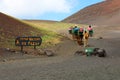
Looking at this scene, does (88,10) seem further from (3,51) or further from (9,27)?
(3,51)

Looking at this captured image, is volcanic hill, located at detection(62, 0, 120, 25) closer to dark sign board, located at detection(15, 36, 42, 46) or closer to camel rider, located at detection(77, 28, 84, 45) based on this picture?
camel rider, located at detection(77, 28, 84, 45)

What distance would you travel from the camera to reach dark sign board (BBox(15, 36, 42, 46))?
27688mm

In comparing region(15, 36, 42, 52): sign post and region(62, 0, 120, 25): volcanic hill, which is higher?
region(62, 0, 120, 25): volcanic hill

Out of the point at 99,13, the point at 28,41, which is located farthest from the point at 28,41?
the point at 99,13

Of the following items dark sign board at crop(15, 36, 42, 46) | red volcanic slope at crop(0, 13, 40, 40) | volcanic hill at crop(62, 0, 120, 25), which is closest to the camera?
dark sign board at crop(15, 36, 42, 46)

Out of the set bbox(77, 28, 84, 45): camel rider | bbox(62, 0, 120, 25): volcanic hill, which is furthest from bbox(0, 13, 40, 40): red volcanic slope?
bbox(62, 0, 120, 25): volcanic hill

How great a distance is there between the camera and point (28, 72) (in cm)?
1688

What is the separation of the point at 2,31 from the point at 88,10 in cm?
8199

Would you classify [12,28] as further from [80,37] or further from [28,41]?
[80,37]

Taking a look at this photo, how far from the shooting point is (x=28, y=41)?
28156mm

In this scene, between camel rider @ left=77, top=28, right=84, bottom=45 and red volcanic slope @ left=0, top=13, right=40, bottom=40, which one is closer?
camel rider @ left=77, top=28, right=84, bottom=45

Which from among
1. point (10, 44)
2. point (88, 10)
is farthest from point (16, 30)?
point (88, 10)

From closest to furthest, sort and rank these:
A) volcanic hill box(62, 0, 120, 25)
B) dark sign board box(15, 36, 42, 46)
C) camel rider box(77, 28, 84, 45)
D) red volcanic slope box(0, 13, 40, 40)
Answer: dark sign board box(15, 36, 42, 46), camel rider box(77, 28, 84, 45), red volcanic slope box(0, 13, 40, 40), volcanic hill box(62, 0, 120, 25)

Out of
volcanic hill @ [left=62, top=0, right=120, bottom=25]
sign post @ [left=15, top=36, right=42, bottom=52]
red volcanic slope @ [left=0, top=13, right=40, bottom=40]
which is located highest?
volcanic hill @ [left=62, top=0, right=120, bottom=25]
